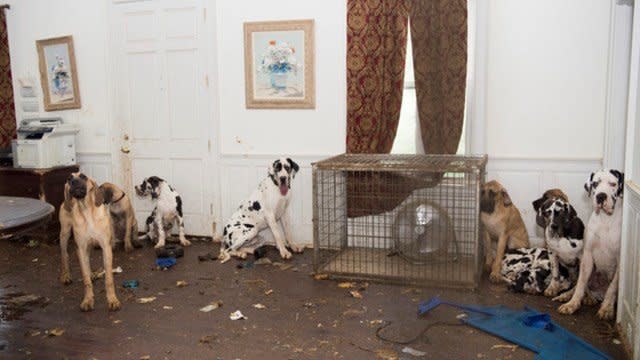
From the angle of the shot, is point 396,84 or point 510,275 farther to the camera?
point 396,84

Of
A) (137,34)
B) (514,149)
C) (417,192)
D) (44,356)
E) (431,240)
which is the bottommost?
(44,356)

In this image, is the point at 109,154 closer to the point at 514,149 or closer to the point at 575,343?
the point at 514,149

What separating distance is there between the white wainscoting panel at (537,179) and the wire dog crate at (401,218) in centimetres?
40

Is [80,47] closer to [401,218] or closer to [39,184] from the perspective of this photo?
[39,184]

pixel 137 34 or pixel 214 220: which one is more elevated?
pixel 137 34

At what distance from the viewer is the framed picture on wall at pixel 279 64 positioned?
5.67 m

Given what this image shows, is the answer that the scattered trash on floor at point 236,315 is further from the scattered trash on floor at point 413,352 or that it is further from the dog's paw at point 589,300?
the dog's paw at point 589,300

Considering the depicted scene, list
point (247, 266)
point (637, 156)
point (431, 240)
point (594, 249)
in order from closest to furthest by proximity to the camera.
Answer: point (637, 156), point (594, 249), point (431, 240), point (247, 266)

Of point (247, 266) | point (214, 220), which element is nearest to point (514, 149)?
point (247, 266)

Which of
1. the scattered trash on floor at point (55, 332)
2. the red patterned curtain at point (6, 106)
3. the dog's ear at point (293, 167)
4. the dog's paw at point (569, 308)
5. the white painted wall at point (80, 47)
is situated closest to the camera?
the scattered trash on floor at point (55, 332)

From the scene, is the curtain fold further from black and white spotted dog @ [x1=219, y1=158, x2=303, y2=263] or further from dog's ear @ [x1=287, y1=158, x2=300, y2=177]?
black and white spotted dog @ [x1=219, y1=158, x2=303, y2=263]

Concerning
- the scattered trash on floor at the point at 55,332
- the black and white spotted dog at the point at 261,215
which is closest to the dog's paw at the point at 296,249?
the black and white spotted dog at the point at 261,215

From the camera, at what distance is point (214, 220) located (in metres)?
6.23

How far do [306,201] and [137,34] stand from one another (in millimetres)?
2682
